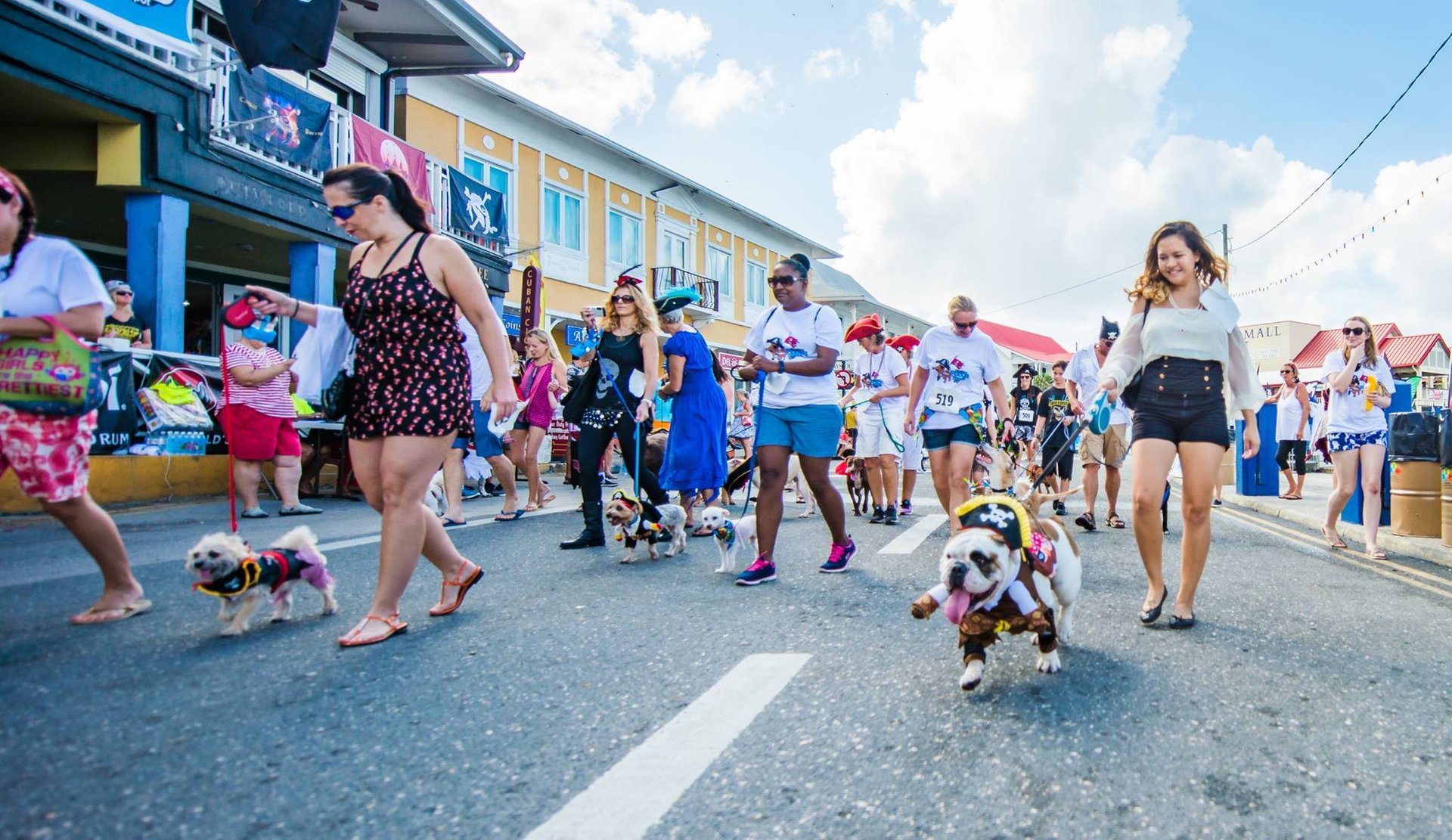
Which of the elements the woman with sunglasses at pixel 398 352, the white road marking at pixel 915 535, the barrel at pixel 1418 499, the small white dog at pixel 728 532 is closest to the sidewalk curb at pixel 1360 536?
the barrel at pixel 1418 499

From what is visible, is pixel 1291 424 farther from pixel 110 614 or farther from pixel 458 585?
pixel 110 614

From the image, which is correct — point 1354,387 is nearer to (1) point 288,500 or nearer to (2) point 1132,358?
(2) point 1132,358

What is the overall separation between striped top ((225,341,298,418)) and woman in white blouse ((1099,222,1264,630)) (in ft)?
22.9

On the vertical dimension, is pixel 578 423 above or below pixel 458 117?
below

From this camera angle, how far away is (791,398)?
5.24 m

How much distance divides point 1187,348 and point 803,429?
2.03 m

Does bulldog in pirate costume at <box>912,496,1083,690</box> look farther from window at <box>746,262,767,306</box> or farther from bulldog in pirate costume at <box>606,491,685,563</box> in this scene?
window at <box>746,262,767,306</box>

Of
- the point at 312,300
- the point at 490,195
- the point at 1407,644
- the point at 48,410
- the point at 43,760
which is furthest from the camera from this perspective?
the point at 490,195

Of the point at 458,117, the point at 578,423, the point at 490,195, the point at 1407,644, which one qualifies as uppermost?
the point at 458,117

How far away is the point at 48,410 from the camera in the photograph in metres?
3.49

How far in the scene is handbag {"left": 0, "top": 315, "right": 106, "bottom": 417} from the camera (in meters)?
3.41

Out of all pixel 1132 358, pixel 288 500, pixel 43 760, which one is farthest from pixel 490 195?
pixel 43 760

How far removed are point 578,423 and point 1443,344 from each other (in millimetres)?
82200

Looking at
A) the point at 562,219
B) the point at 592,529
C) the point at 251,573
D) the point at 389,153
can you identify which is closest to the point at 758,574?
the point at 592,529
